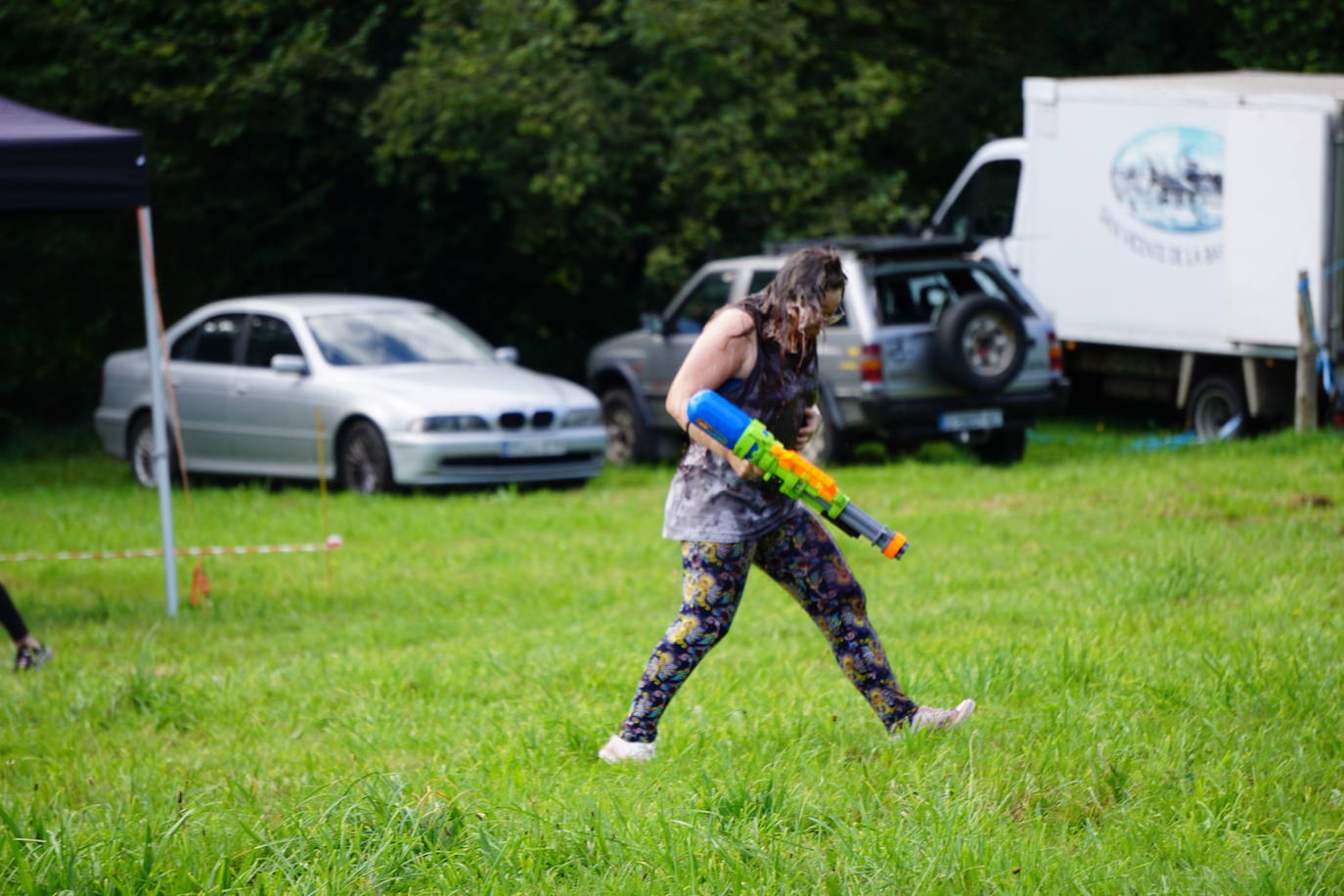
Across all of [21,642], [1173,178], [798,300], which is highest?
[798,300]

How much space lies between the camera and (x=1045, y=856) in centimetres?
385

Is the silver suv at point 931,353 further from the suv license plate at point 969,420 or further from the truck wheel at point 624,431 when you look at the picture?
the truck wheel at point 624,431

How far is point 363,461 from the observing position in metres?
12.8

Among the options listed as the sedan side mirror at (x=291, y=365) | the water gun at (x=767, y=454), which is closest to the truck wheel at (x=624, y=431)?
the sedan side mirror at (x=291, y=365)

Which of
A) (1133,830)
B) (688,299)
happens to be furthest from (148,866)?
(688,299)

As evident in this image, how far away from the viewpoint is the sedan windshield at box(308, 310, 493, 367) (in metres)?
13.4

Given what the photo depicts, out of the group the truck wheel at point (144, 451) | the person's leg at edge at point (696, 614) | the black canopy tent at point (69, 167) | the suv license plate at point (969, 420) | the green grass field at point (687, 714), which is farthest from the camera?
the truck wheel at point (144, 451)

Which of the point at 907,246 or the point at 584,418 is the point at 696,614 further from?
the point at 907,246

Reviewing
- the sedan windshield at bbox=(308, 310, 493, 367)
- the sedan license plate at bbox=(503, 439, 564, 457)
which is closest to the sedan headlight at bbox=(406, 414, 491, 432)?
the sedan license plate at bbox=(503, 439, 564, 457)

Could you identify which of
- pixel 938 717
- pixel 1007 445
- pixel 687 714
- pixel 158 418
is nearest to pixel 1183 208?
pixel 1007 445

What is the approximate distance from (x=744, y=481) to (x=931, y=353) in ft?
27.8

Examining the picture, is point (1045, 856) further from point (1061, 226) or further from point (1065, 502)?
point (1061, 226)

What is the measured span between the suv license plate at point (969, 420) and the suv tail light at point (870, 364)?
65cm

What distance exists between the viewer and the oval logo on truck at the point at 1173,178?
14.0 m
